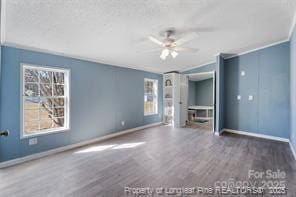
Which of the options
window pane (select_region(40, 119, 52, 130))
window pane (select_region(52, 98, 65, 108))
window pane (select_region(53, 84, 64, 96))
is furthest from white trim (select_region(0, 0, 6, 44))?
window pane (select_region(40, 119, 52, 130))

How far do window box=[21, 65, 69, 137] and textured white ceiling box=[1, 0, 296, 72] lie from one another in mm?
578

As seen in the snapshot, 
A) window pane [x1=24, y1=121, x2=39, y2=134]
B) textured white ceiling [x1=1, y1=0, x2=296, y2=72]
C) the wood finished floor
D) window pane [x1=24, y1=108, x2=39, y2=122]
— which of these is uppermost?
textured white ceiling [x1=1, y1=0, x2=296, y2=72]

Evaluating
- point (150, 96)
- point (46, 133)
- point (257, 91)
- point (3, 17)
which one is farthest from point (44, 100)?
point (257, 91)

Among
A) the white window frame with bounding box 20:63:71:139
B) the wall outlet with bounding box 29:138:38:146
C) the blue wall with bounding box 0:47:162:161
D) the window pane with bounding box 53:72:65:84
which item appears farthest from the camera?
the window pane with bounding box 53:72:65:84

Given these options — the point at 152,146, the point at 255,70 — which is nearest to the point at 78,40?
the point at 152,146

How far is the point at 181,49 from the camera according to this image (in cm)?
327

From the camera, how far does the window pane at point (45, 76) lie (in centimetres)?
367

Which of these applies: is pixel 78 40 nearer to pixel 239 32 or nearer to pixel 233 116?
pixel 239 32

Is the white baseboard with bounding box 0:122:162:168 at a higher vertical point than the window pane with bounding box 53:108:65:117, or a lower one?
lower

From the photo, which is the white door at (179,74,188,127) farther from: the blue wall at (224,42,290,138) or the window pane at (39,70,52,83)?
the window pane at (39,70,52,83)

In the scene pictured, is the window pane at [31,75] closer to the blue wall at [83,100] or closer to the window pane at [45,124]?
the blue wall at [83,100]

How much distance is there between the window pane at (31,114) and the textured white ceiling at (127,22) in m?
1.32

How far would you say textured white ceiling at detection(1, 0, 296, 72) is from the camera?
7.41 ft

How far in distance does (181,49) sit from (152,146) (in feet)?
7.86
